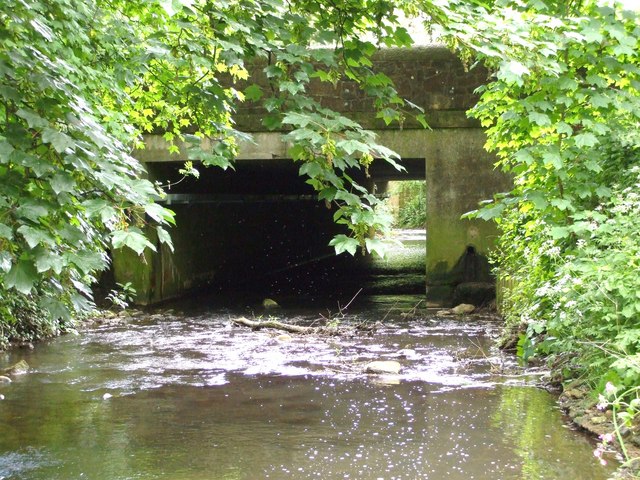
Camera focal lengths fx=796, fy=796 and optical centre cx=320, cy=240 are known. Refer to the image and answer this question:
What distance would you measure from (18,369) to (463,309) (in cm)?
661

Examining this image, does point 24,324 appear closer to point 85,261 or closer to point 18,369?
point 18,369

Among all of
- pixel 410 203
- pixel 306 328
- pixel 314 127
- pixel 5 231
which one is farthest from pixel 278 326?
pixel 410 203

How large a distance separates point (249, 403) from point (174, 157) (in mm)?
6904

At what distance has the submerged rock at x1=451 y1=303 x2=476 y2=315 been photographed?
12073 millimetres

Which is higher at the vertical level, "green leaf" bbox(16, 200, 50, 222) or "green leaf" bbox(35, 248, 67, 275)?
"green leaf" bbox(16, 200, 50, 222)

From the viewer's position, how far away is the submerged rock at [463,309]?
475 inches

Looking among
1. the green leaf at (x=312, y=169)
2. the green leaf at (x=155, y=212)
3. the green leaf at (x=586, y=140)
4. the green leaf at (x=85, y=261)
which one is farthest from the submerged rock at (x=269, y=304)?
the green leaf at (x=85, y=261)

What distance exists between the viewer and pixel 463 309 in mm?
12148

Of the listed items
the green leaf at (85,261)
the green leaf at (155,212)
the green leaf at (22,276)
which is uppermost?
the green leaf at (155,212)

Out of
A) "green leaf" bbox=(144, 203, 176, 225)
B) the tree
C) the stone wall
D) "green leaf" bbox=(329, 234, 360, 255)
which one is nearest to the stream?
the tree

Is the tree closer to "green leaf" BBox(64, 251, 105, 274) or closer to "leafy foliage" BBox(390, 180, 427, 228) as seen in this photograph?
"green leaf" BBox(64, 251, 105, 274)

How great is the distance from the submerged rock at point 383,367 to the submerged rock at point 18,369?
3.54m

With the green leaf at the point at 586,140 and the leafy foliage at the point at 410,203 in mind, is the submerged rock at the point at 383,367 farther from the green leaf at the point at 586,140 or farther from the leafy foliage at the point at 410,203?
the leafy foliage at the point at 410,203

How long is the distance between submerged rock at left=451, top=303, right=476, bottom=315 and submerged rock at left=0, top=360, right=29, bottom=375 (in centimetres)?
634
